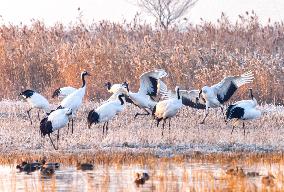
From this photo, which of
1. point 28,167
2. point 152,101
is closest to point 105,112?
point 152,101

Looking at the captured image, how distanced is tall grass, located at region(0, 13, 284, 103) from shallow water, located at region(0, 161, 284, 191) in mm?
8075

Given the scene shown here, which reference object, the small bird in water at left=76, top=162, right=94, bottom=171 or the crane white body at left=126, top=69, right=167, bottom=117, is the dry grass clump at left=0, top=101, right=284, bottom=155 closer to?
the crane white body at left=126, top=69, right=167, bottom=117

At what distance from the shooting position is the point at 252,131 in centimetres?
1608

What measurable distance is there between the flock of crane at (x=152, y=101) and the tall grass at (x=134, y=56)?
101 inches

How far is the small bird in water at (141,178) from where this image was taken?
10.4 m

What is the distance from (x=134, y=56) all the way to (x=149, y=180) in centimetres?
1074

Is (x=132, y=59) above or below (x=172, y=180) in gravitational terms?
above

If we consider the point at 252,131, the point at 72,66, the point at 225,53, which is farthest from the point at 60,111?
the point at 225,53

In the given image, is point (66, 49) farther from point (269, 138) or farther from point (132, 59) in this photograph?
point (269, 138)

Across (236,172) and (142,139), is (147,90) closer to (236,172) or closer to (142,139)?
(142,139)

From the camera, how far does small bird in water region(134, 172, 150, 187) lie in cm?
1038

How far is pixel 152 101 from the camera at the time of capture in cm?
1684

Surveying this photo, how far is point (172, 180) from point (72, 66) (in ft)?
34.2

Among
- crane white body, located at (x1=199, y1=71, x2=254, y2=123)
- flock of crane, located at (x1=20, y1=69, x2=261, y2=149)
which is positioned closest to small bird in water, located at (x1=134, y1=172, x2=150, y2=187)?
flock of crane, located at (x1=20, y1=69, x2=261, y2=149)
